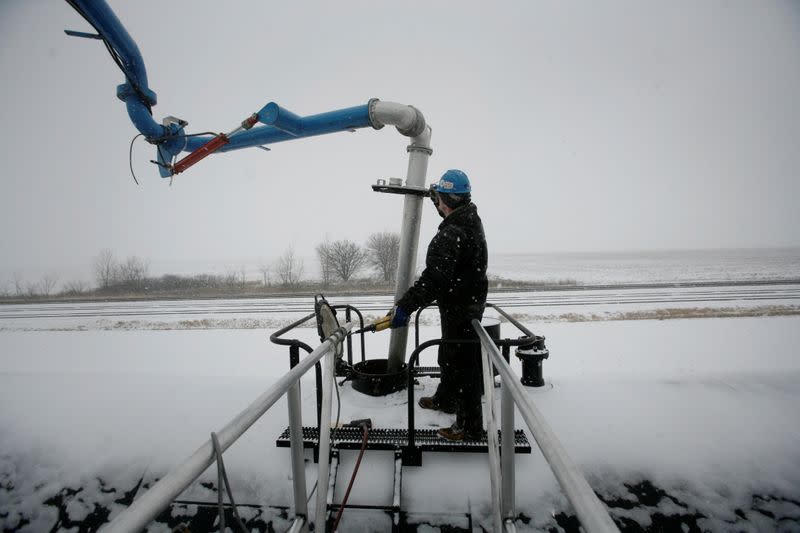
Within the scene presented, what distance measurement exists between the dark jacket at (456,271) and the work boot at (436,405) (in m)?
1.18

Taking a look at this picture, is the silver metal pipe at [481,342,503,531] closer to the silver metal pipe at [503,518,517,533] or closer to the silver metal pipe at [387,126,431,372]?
the silver metal pipe at [503,518,517,533]

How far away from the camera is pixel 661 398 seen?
4238 mm

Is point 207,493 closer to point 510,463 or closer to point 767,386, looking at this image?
point 510,463

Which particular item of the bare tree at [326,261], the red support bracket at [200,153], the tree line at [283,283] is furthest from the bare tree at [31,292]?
the red support bracket at [200,153]

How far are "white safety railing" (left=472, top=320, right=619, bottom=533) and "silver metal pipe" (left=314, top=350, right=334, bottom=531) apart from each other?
3.26 feet

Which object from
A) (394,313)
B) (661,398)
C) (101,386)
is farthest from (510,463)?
(101,386)

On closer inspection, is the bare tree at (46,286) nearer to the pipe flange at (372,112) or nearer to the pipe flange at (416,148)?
the pipe flange at (372,112)

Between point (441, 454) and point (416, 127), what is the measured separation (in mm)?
3390

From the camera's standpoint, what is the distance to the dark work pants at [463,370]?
3.10 metres

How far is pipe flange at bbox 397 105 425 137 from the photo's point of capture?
4.03 metres

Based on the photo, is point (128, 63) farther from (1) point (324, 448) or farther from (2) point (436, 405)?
(2) point (436, 405)

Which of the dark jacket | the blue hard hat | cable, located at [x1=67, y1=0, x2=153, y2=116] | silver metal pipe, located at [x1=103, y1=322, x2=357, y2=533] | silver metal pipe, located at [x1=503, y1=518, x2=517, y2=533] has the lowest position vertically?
silver metal pipe, located at [x1=503, y1=518, x2=517, y2=533]

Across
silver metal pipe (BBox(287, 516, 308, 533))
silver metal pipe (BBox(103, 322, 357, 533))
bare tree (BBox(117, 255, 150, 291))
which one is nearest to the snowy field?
silver metal pipe (BBox(287, 516, 308, 533))

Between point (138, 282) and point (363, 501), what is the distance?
88.6ft
